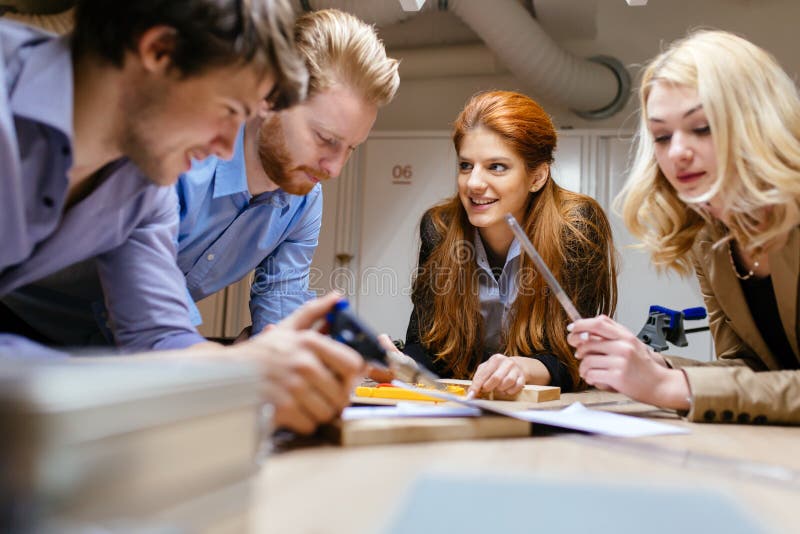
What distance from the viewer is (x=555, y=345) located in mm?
1684

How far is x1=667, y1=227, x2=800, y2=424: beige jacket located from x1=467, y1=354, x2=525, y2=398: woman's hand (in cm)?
29

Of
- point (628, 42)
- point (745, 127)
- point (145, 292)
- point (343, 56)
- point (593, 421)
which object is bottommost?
point (593, 421)

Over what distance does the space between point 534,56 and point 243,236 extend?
2349 millimetres

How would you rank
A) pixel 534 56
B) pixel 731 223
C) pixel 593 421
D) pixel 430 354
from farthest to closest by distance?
1. pixel 534 56
2. pixel 430 354
3. pixel 731 223
4. pixel 593 421

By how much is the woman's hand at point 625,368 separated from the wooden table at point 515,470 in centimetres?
19

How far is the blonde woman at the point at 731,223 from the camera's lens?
0.99 meters

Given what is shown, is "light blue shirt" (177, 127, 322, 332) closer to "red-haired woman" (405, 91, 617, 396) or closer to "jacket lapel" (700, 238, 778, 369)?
"red-haired woman" (405, 91, 617, 396)

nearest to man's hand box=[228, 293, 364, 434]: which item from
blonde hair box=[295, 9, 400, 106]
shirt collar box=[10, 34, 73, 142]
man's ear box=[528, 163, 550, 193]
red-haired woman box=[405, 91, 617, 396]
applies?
shirt collar box=[10, 34, 73, 142]

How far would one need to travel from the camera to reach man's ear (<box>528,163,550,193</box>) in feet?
6.31

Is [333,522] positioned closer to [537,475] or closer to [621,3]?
[537,475]

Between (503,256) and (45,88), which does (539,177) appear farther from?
(45,88)

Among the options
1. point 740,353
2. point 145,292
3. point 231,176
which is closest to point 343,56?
point 231,176

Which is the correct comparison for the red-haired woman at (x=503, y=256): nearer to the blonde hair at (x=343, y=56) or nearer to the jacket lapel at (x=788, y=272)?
the blonde hair at (x=343, y=56)

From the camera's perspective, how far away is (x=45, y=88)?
0.71 m
